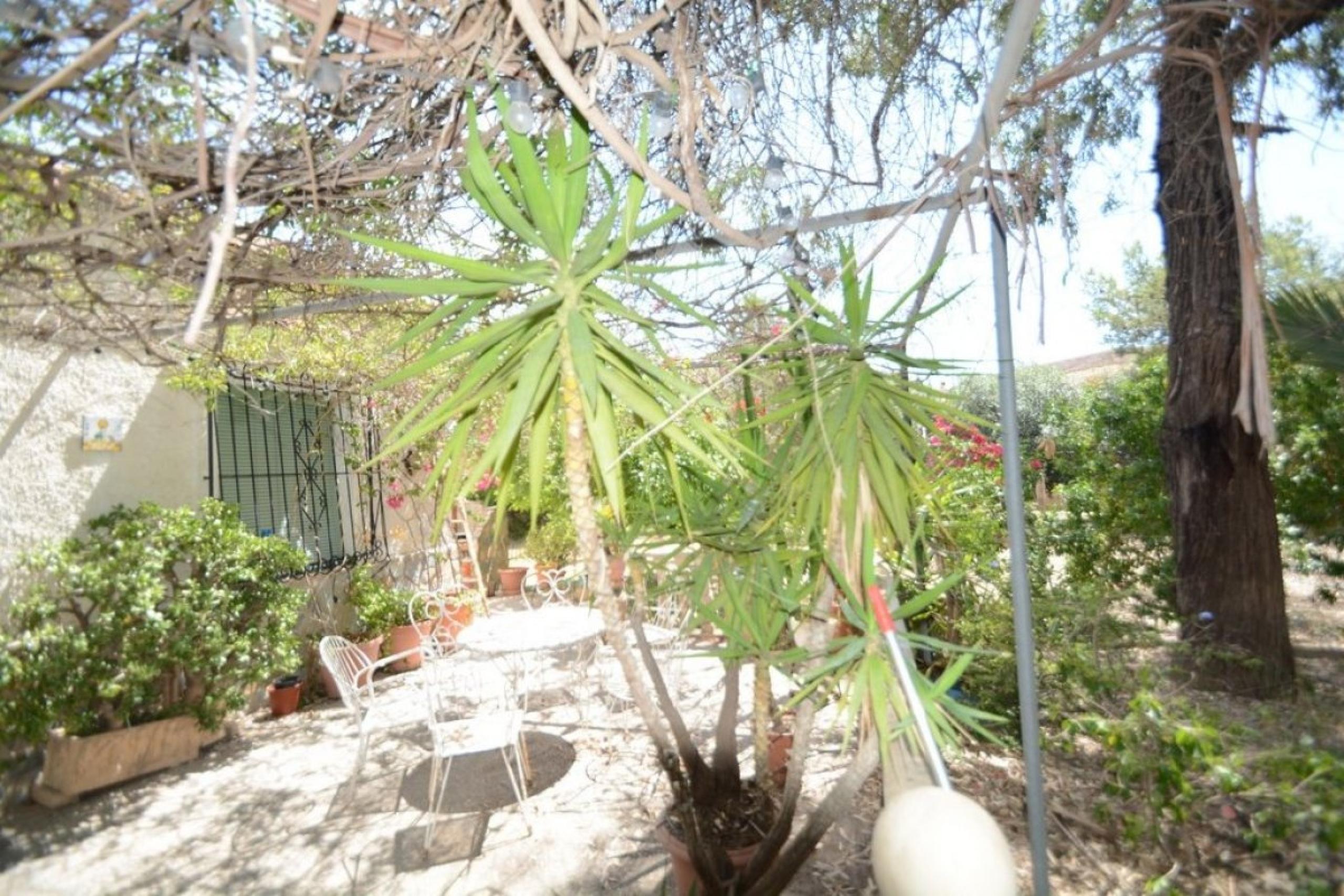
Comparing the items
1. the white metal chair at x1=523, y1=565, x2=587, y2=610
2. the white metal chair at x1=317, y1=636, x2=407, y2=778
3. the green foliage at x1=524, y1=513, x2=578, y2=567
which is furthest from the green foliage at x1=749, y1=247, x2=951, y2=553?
the green foliage at x1=524, y1=513, x2=578, y2=567

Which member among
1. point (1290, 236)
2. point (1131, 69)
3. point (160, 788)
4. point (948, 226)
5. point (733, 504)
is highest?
point (1131, 69)

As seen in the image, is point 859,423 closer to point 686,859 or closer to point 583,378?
point 583,378

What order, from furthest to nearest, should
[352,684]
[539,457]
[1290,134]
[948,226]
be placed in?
[352,684], [1290,134], [948,226], [539,457]

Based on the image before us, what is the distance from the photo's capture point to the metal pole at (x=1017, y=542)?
153 centimetres

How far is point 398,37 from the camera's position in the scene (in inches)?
58.1

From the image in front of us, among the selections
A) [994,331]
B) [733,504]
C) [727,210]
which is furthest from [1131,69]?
[733,504]

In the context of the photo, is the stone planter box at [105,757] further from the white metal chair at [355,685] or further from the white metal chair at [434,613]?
the white metal chair at [434,613]

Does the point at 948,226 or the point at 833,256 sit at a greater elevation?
the point at 833,256

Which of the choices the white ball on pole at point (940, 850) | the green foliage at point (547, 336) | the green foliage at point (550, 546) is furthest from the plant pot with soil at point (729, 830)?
the green foliage at point (550, 546)

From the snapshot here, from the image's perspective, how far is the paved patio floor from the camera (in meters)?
2.90

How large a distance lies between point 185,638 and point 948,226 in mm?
4283

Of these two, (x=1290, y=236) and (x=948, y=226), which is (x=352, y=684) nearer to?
(x=948, y=226)

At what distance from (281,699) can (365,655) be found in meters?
0.60

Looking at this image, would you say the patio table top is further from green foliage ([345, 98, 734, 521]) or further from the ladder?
green foliage ([345, 98, 734, 521])
